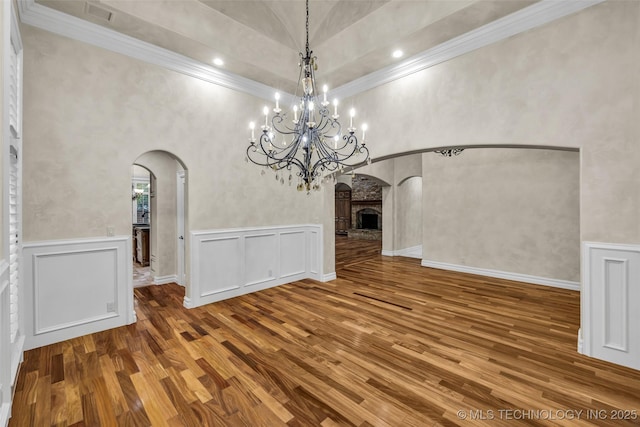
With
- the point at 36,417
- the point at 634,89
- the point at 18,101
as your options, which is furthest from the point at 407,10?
the point at 36,417

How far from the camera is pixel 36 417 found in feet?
6.45

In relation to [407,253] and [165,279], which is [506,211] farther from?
[165,279]

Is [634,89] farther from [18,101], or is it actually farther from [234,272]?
[18,101]

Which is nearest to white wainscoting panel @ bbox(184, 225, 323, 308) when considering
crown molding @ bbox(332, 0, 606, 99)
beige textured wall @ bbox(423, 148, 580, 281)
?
crown molding @ bbox(332, 0, 606, 99)

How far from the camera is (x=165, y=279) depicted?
5406 mm

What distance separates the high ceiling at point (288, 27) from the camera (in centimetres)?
309

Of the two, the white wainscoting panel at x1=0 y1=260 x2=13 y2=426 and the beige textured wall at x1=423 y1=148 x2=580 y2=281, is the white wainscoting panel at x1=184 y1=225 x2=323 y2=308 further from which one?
the beige textured wall at x1=423 y1=148 x2=580 y2=281

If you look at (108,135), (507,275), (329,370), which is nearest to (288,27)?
(108,135)

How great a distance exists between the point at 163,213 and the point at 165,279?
1.26 m

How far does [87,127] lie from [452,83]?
440 centimetres

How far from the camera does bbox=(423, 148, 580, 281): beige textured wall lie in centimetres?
522

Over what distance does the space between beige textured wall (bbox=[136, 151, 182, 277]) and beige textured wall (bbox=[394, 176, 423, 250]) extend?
20.1 ft

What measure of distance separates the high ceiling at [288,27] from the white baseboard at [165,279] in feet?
12.7

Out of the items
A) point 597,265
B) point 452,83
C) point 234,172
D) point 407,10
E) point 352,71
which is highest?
point 407,10
